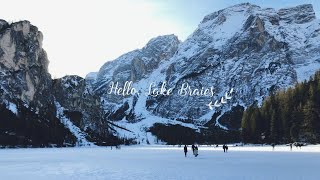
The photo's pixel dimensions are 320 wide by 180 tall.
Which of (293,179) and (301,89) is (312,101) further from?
(293,179)

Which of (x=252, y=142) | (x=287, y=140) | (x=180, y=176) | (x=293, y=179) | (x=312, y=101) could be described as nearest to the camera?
(x=293, y=179)

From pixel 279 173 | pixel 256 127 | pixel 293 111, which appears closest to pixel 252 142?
Answer: pixel 256 127

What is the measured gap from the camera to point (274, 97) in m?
143

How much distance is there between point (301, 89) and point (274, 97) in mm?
20152

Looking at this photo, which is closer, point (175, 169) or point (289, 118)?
point (175, 169)

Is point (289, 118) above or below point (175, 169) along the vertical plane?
above

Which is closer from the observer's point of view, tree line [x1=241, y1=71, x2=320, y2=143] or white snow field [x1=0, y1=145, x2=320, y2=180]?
white snow field [x1=0, y1=145, x2=320, y2=180]

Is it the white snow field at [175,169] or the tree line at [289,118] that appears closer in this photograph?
the white snow field at [175,169]

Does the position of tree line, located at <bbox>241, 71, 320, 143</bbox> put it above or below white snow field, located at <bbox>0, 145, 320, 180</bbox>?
above

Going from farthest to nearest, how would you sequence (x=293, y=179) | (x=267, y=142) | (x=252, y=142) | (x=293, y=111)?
(x=252, y=142) < (x=267, y=142) < (x=293, y=111) < (x=293, y=179)

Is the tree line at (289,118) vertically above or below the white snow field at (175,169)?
above

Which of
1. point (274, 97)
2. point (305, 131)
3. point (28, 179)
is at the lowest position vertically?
point (28, 179)

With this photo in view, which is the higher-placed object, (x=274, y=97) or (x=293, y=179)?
(x=274, y=97)

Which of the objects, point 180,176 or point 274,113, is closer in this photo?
point 180,176
